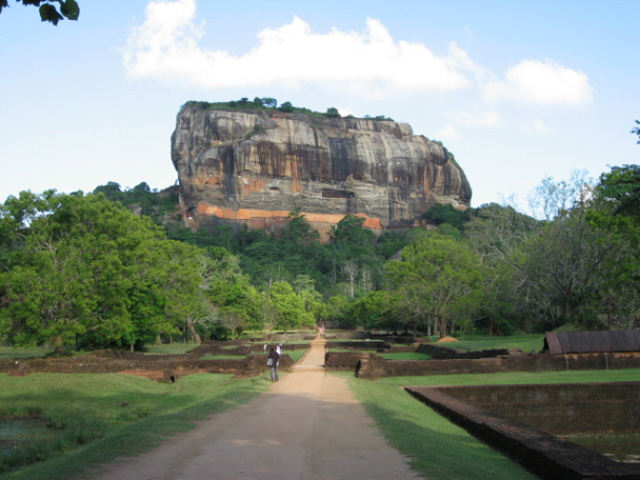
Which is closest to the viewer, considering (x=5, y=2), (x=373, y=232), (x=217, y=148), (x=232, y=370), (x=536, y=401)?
(x=5, y=2)

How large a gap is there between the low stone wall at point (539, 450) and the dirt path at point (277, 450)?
5.42 feet

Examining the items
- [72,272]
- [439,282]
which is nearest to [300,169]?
[439,282]

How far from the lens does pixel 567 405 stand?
13766 mm

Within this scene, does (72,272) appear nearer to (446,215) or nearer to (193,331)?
(193,331)

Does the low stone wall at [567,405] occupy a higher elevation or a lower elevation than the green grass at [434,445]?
lower

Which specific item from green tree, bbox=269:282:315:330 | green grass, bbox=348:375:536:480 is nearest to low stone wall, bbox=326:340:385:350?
green tree, bbox=269:282:315:330

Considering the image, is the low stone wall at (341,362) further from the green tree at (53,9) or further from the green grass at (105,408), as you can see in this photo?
the green tree at (53,9)

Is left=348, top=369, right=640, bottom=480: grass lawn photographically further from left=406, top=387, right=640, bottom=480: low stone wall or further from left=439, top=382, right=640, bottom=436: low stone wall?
left=439, top=382, right=640, bottom=436: low stone wall

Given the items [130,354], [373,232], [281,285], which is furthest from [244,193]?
[130,354]

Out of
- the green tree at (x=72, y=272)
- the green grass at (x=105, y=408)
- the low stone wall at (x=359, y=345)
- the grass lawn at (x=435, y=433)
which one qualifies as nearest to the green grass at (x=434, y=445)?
the grass lawn at (x=435, y=433)

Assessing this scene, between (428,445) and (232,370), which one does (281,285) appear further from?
(428,445)

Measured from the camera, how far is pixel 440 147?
11900 cm

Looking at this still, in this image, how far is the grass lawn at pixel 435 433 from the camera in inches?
275

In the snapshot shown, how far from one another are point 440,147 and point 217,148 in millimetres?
45397
